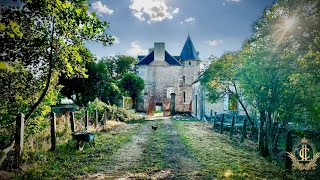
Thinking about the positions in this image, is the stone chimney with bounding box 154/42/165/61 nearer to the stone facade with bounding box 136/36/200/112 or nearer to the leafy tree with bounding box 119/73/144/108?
the stone facade with bounding box 136/36/200/112

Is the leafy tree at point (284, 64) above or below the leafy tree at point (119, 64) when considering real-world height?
below

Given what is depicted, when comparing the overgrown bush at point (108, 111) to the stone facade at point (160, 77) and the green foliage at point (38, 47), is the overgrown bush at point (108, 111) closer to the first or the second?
the green foliage at point (38, 47)

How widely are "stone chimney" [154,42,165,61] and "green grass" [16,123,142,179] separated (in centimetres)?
2932

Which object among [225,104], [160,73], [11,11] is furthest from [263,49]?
[160,73]

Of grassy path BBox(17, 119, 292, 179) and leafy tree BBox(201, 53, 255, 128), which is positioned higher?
leafy tree BBox(201, 53, 255, 128)

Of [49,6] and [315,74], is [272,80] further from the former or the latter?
[49,6]

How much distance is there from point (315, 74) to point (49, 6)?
7999mm

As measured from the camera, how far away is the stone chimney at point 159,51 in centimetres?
3828

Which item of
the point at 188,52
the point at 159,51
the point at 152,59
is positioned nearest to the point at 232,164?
the point at 159,51

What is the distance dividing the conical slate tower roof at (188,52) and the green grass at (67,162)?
37445 mm

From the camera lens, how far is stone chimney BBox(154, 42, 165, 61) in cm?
3828

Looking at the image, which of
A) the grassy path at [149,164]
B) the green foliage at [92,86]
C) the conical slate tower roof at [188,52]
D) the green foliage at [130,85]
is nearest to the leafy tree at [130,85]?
the green foliage at [130,85]

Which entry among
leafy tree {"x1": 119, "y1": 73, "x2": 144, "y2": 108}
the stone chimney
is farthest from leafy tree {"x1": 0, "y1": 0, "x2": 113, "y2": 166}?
the stone chimney

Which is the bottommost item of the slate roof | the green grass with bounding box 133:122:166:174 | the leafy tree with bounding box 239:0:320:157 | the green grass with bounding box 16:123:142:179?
the green grass with bounding box 133:122:166:174
